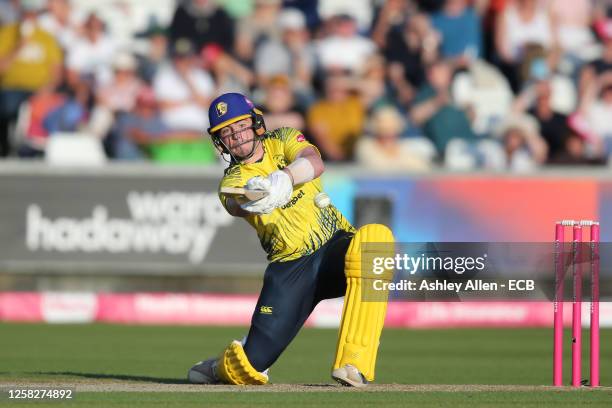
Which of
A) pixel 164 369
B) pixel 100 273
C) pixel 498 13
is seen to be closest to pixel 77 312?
pixel 100 273

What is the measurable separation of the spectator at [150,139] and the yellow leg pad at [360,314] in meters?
6.71

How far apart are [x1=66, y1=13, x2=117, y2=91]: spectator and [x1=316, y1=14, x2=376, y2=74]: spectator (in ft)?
7.18

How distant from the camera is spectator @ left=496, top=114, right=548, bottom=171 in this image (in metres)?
12.4

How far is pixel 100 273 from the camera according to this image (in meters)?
12.1

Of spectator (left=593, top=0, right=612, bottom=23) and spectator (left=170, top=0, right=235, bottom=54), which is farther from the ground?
spectator (left=593, top=0, right=612, bottom=23)

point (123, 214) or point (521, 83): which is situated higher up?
point (521, 83)

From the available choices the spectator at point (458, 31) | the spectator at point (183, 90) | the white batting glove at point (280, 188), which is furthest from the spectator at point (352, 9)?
the white batting glove at point (280, 188)

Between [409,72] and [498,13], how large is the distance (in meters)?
1.16

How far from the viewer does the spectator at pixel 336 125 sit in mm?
12578

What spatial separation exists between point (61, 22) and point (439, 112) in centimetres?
414

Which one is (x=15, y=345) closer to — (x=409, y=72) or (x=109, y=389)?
(x=109, y=389)

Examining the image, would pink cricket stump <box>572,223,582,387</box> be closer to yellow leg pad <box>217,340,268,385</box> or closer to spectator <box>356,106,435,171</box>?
yellow leg pad <box>217,340,268,385</box>

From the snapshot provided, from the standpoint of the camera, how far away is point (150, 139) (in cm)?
1260

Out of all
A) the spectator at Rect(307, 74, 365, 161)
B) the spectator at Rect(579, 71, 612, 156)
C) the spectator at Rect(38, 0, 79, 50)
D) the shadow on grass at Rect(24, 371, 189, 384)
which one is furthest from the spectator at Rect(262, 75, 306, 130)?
the shadow on grass at Rect(24, 371, 189, 384)
